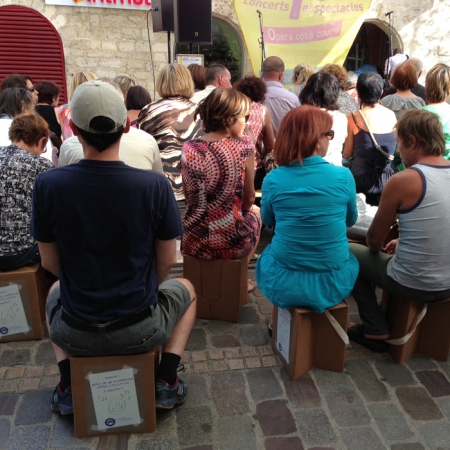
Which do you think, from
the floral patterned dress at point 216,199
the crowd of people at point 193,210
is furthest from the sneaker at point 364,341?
the floral patterned dress at point 216,199

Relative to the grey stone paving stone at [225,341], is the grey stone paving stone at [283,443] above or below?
above

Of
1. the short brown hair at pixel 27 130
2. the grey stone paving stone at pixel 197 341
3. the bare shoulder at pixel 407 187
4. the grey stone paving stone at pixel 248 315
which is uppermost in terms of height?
the short brown hair at pixel 27 130

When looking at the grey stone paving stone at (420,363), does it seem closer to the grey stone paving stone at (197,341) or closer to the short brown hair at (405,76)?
the grey stone paving stone at (197,341)

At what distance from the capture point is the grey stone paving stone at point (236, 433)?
212 centimetres

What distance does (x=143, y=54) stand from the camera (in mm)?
8672

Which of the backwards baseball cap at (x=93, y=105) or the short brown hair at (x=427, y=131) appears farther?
the short brown hair at (x=427, y=131)

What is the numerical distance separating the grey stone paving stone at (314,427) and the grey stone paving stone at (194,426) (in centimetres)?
43

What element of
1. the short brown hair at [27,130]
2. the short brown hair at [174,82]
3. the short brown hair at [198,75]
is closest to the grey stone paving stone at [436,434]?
the short brown hair at [27,130]

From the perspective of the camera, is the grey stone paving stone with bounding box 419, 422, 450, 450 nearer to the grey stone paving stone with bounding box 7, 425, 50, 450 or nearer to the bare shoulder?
the bare shoulder

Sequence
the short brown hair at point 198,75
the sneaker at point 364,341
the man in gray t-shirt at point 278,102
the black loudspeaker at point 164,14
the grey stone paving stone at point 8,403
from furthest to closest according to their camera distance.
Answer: the black loudspeaker at point 164,14, the short brown hair at point 198,75, the man in gray t-shirt at point 278,102, the sneaker at point 364,341, the grey stone paving stone at point 8,403

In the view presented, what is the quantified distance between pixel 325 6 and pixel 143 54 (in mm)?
3321

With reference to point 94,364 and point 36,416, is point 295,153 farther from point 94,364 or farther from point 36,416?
point 36,416

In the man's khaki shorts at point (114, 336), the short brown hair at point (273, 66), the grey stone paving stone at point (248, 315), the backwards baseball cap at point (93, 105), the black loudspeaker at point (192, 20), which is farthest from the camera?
the black loudspeaker at point (192, 20)

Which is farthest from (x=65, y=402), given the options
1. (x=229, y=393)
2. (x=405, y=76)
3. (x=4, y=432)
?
(x=405, y=76)
